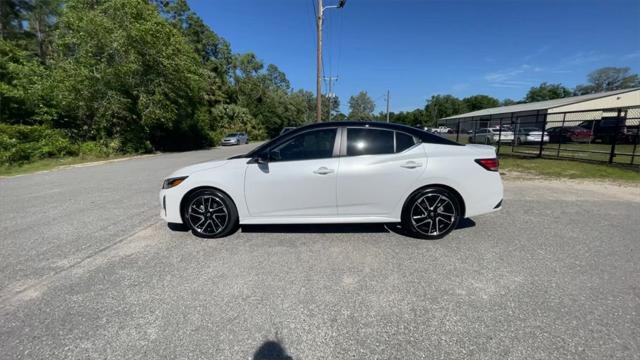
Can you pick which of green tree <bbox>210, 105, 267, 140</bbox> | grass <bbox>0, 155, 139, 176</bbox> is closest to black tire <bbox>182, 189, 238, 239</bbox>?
grass <bbox>0, 155, 139, 176</bbox>

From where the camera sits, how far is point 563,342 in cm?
193

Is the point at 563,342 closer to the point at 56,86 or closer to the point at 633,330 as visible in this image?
the point at 633,330

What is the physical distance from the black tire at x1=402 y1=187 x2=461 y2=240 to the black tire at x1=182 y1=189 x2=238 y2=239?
96.2 inches

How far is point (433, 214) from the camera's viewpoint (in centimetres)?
371

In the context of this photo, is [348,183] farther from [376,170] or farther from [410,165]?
[410,165]

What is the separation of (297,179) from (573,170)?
1011 centimetres

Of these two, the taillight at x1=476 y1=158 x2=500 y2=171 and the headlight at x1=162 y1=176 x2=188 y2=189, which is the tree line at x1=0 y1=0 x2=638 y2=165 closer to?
the headlight at x1=162 y1=176 x2=188 y2=189

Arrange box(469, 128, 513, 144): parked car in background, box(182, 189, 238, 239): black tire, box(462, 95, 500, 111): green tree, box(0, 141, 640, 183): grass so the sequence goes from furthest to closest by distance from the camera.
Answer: box(462, 95, 500, 111): green tree < box(469, 128, 513, 144): parked car in background < box(0, 141, 640, 183): grass < box(182, 189, 238, 239): black tire

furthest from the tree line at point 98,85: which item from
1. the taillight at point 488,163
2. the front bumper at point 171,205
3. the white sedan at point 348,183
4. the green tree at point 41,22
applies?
the taillight at point 488,163

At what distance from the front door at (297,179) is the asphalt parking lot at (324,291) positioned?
1.54 feet

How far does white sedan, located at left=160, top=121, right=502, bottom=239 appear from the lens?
3.61 m

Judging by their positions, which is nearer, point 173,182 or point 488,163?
point 488,163

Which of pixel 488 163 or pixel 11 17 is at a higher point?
pixel 11 17

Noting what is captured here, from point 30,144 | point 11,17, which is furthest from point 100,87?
point 11,17
